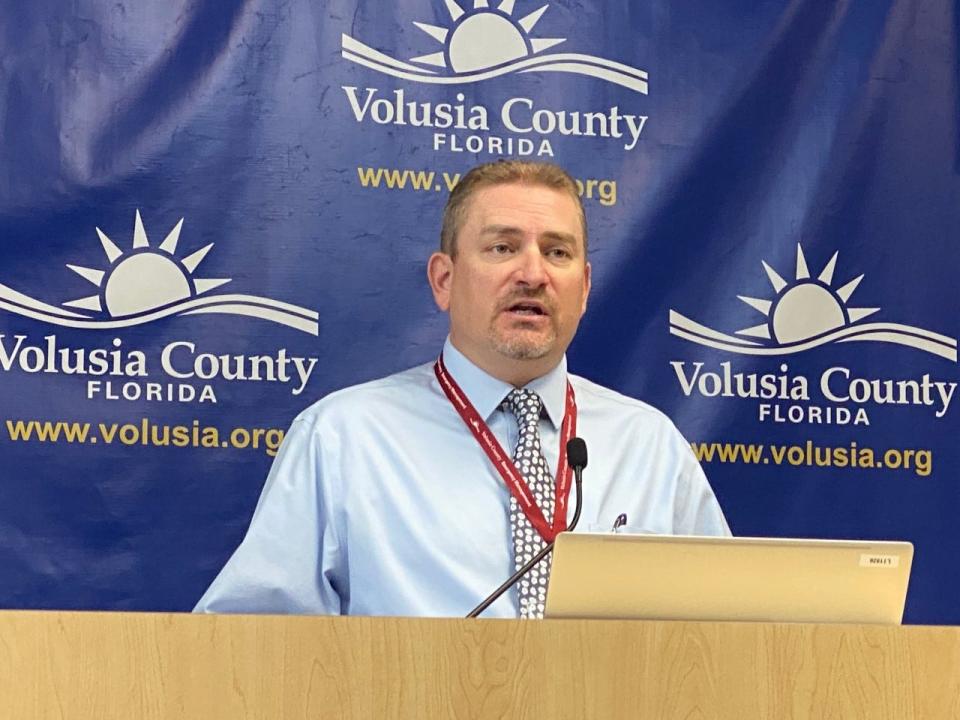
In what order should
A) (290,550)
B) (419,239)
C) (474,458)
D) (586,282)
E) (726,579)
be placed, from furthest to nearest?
(419,239) < (586,282) < (474,458) < (290,550) < (726,579)

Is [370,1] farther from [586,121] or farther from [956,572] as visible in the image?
[956,572]

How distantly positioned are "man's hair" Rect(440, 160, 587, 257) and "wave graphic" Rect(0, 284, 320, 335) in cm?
39

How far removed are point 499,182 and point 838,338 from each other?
1014 mm

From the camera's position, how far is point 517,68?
355 centimetres

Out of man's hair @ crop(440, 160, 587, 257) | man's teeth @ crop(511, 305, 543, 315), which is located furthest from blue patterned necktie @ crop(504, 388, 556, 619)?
man's hair @ crop(440, 160, 587, 257)

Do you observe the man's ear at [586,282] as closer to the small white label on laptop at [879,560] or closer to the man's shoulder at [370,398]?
the man's shoulder at [370,398]

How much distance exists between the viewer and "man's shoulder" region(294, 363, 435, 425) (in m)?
3.05

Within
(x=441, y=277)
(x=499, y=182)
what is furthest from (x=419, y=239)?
(x=499, y=182)

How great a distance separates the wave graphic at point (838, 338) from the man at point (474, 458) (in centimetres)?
33

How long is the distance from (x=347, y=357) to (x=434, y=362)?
211 millimetres

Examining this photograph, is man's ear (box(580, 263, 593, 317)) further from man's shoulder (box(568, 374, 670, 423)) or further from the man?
man's shoulder (box(568, 374, 670, 423))

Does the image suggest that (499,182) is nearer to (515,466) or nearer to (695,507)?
(515,466)

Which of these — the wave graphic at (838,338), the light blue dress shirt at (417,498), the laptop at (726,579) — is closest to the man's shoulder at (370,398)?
the light blue dress shirt at (417,498)

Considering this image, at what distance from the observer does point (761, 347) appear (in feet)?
11.7
